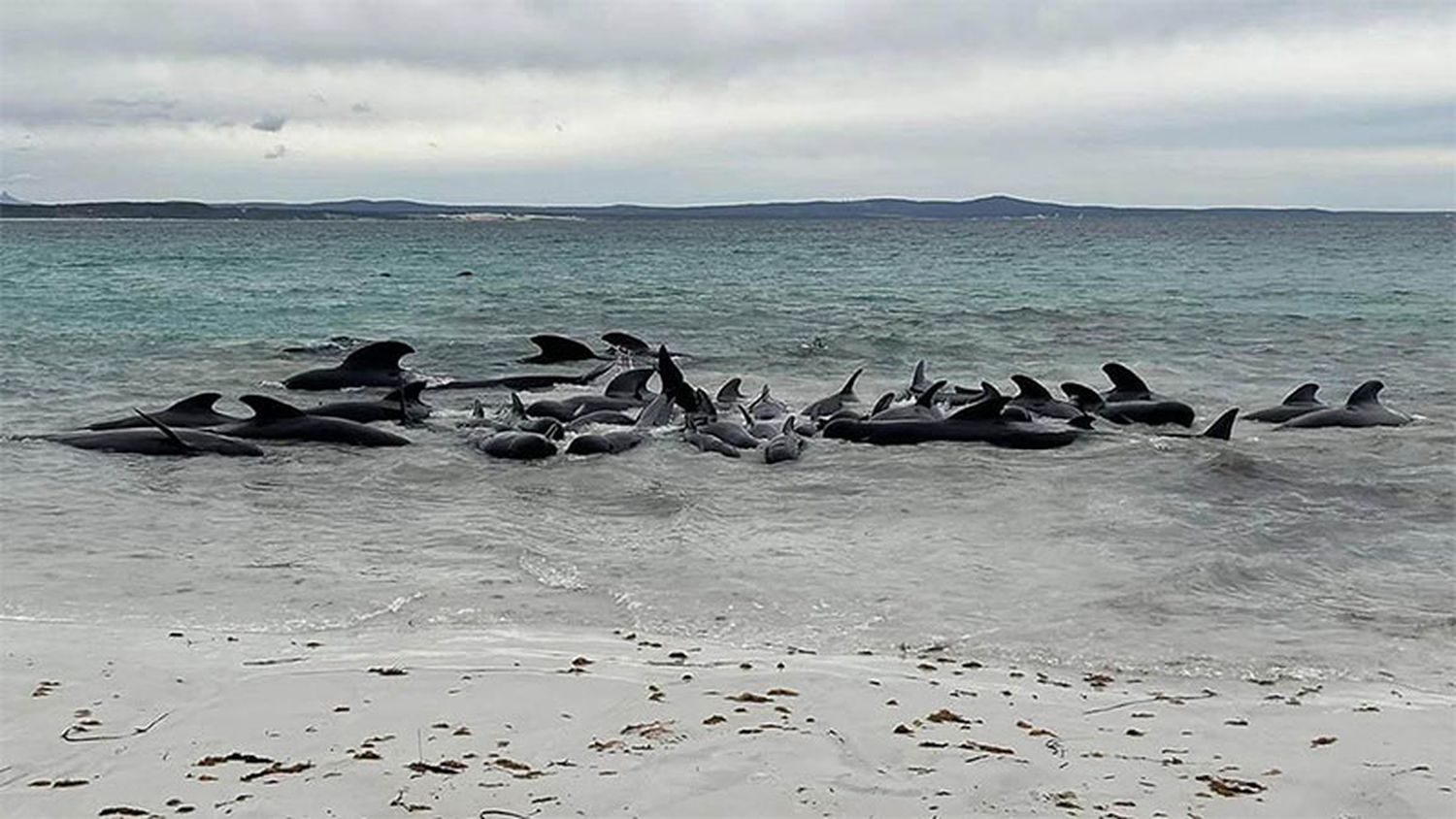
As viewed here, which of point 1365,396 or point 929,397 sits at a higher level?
point 1365,396

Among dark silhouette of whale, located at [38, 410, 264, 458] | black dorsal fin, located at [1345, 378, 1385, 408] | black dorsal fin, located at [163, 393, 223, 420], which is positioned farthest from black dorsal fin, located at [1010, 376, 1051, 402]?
black dorsal fin, located at [163, 393, 223, 420]

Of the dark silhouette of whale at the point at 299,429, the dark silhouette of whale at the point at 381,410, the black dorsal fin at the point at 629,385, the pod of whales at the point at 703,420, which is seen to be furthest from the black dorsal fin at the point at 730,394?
the dark silhouette of whale at the point at 299,429

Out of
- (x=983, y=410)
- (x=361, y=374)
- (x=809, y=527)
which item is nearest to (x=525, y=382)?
(x=361, y=374)

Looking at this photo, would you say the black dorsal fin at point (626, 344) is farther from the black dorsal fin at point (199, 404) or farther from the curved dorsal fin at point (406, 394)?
the black dorsal fin at point (199, 404)

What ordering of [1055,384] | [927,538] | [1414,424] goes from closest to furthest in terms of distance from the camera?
[927,538] → [1414,424] → [1055,384]

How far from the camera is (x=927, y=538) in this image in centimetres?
987

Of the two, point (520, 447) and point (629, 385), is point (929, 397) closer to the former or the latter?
point (629, 385)

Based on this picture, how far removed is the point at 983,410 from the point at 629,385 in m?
4.45

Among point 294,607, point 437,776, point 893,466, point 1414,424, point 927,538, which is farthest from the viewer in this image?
point 1414,424

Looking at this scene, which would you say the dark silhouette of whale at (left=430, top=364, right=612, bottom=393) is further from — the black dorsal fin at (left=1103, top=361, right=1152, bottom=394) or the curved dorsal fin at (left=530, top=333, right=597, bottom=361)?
the black dorsal fin at (left=1103, top=361, right=1152, bottom=394)

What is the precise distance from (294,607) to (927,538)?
167 inches

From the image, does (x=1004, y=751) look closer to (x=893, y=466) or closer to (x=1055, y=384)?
(x=893, y=466)

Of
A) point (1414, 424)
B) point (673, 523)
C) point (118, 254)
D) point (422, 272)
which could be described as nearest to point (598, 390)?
point (673, 523)

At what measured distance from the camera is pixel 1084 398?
619 inches
